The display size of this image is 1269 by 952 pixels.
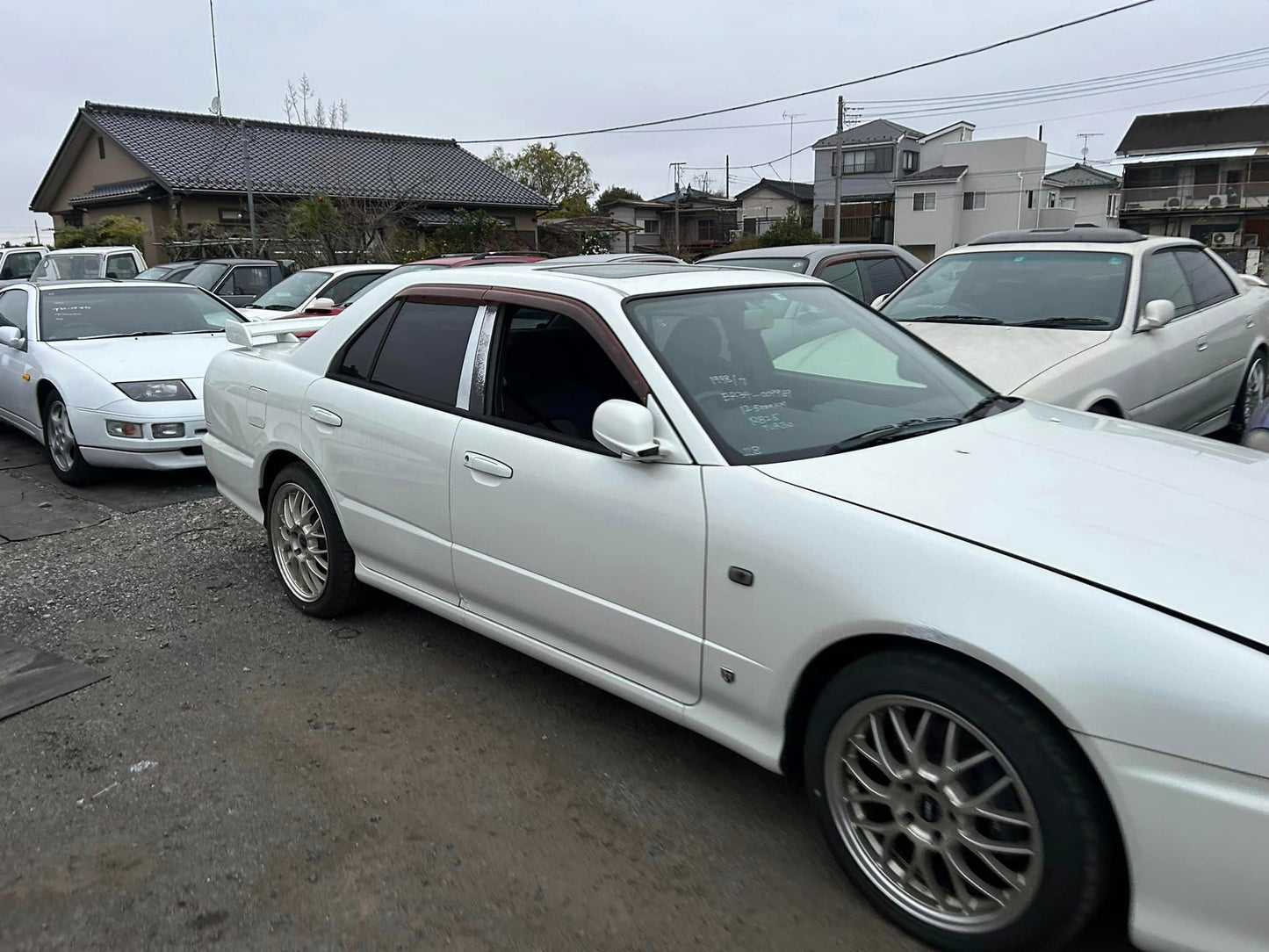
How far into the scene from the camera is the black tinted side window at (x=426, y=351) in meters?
3.71

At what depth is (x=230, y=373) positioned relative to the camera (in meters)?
4.87

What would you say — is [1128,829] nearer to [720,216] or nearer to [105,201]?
[105,201]

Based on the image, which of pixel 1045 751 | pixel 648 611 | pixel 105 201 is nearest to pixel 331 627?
pixel 648 611

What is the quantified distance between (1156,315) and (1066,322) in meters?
0.47

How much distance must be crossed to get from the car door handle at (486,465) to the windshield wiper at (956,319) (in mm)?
3870

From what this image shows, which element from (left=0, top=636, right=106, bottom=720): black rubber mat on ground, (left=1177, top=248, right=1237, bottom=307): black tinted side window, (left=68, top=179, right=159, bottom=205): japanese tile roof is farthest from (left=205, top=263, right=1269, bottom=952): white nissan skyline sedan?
(left=68, top=179, right=159, bottom=205): japanese tile roof

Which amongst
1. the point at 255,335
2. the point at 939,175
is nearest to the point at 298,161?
the point at 255,335

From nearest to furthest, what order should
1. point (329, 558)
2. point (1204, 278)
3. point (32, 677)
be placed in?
point (32, 677) < point (329, 558) < point (1204, 278)

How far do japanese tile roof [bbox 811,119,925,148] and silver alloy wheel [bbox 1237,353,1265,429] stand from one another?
50056 mm

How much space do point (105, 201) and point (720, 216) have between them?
3850 centimetres

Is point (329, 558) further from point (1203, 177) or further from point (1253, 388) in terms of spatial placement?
point (1203, 177)

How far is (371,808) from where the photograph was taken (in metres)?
3.04

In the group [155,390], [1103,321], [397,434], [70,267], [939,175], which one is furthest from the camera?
[939,175]

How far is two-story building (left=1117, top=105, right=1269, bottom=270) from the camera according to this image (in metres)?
47.6
